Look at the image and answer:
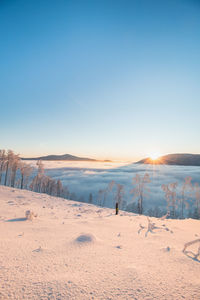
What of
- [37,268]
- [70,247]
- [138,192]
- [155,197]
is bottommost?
[155,197]

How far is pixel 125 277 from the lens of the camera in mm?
1496

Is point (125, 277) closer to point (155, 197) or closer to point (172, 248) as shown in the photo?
point (172, 248)

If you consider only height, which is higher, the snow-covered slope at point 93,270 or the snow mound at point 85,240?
the snow-covered slope at point 93,270

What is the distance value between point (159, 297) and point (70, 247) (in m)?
1.46

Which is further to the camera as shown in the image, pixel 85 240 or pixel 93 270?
pixel 85 240

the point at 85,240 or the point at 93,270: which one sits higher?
the point at 93,270

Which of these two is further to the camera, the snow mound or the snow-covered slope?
the snow mound

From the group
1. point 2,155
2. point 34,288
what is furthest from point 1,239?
point 2,155

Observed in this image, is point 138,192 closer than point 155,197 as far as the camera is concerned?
Yes

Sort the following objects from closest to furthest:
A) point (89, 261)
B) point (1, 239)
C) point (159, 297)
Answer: point (159, 297) < point (89, 261) < point (1, 239)

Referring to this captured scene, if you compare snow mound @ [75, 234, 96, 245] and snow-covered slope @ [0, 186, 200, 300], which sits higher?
snow-covered slope @ [0, 186, 200, 300]

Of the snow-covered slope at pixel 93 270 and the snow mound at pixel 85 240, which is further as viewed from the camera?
the snow mound at pixel 85 240

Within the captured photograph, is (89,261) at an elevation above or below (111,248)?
above

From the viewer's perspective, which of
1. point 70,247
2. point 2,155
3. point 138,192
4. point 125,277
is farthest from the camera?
point 2,155
